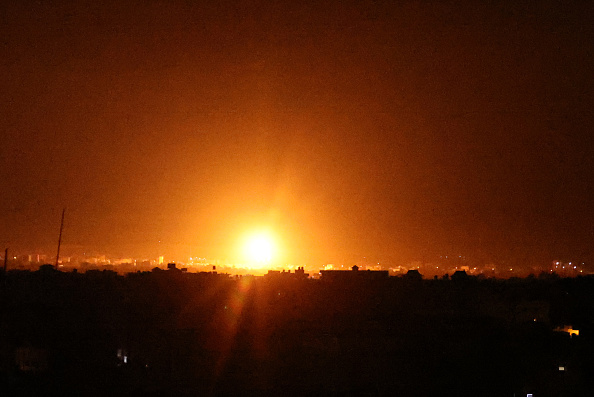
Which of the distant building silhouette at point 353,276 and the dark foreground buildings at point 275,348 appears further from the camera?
the distant building silhouette at point 353,276

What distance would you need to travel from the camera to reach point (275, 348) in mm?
17078

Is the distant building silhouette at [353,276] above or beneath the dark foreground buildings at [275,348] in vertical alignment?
above

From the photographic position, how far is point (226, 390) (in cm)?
1552

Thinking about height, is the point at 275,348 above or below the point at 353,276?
below

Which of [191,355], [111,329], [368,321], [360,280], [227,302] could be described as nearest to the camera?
[191,355]

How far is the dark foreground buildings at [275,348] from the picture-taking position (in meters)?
15.9

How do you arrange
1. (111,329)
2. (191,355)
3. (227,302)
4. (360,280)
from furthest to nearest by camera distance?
1. (360,280)
2. (227,302)
3. (111,329)
4. (191,355)

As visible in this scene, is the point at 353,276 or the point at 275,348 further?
the point at 353,276

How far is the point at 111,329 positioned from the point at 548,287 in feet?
67.4

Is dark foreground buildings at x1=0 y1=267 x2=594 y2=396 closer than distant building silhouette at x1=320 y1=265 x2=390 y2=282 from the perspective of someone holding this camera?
Yes

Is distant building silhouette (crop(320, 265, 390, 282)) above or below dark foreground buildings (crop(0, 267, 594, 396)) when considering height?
above

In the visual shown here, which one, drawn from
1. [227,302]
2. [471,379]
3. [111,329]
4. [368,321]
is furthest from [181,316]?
[471,379]

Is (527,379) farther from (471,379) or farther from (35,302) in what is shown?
(35,302)

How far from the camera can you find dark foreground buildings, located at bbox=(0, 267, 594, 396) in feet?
52.1
